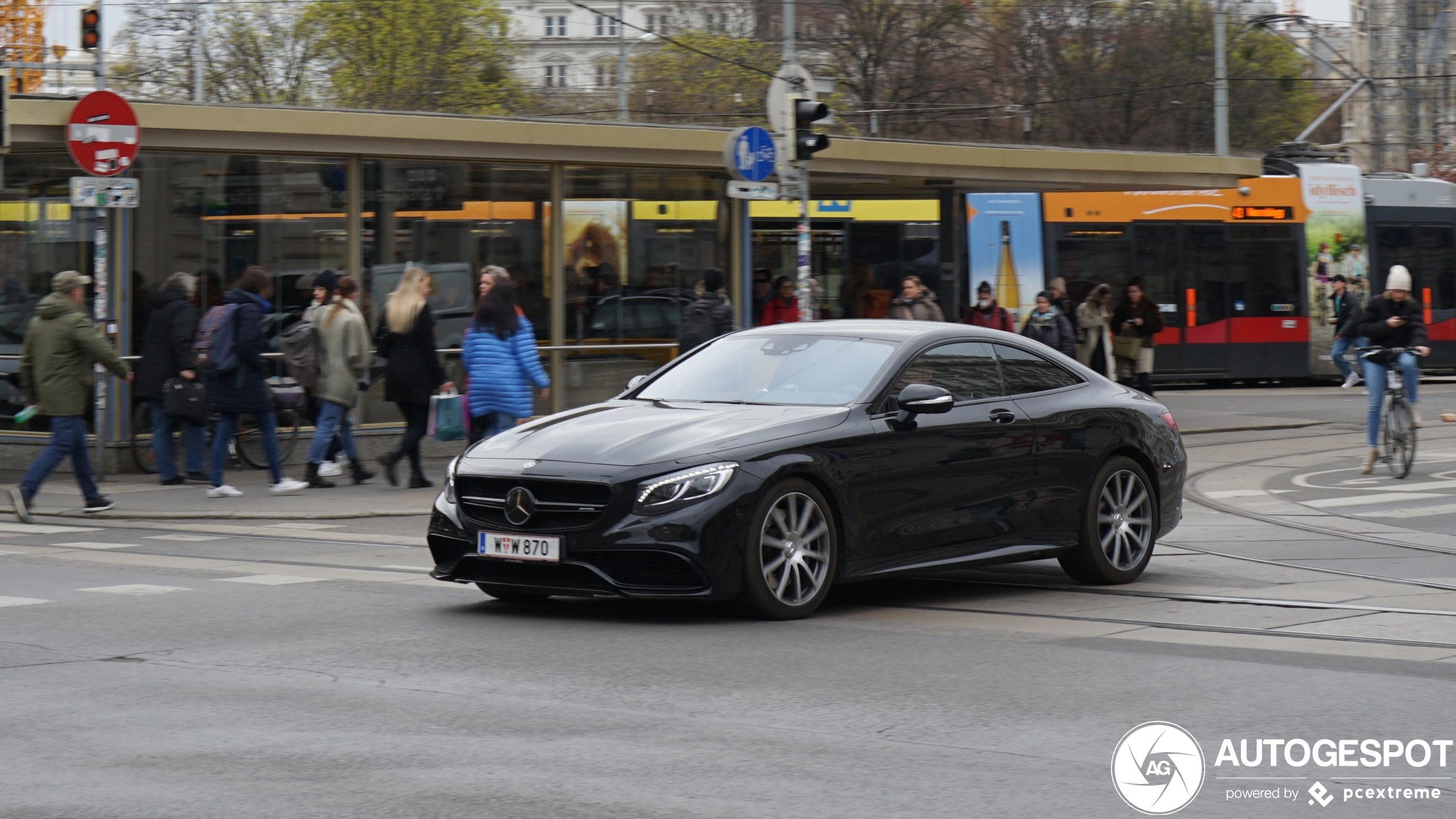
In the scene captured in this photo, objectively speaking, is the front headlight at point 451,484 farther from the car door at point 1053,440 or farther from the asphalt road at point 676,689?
the car door at point 1053,440

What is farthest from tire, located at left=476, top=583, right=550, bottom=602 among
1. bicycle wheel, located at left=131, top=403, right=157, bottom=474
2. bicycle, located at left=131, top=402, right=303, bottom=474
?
bicycle wheel, located at left=131, top=403, right=157, bottom=474

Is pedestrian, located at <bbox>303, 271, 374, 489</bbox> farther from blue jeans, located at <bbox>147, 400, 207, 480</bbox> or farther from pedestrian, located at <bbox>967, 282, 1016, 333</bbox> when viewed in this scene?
pedestrian, located at <bbox>967, 282, 1016, 333</bbox>

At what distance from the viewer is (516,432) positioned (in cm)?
887

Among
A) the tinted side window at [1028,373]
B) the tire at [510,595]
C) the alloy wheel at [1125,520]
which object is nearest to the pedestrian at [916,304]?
the alloy wheel at [1125,520]

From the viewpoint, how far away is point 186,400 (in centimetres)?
1548

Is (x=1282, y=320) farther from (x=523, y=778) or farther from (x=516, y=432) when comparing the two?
(x=523, y=778)

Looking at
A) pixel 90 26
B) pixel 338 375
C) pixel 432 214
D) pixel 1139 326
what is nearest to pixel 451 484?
pixel 338 375

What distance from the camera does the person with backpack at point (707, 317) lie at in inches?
689

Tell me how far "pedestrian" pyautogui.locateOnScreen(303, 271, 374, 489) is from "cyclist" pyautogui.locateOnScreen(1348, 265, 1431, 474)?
883 cm

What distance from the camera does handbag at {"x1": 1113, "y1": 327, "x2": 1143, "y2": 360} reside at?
25141 mm

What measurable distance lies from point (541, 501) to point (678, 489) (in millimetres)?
655

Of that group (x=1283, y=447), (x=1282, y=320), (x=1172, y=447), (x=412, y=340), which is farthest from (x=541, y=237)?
(x=1282, y=320)

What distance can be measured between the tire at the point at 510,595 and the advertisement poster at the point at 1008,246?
22361 mm

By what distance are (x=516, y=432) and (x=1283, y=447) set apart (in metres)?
13.0
